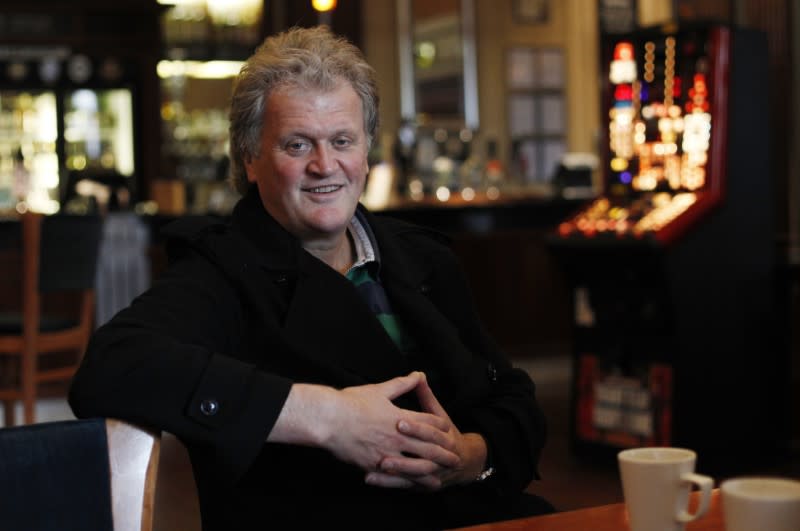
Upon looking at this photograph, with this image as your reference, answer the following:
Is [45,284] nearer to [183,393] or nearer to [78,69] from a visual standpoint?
[183,393]

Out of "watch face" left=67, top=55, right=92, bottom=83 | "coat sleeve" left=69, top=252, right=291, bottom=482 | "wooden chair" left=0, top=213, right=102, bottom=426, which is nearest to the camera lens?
"coat sleeve" left=69, top=252, right=291, bottom=482

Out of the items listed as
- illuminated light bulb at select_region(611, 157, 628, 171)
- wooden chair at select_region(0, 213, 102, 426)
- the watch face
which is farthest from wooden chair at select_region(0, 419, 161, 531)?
the watch face

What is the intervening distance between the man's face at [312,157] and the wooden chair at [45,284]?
2574 millimetres

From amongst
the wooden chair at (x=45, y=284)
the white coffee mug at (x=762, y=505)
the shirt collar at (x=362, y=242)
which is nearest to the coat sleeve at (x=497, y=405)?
the shirt collar at (x=362, y=242)

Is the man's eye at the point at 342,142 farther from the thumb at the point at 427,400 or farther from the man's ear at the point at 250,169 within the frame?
the thumb at the point at 427,400

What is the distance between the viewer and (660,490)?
41.4 inches

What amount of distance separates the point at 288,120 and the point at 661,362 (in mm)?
2986

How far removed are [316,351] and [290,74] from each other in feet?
1.33

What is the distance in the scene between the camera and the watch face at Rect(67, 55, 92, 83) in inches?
367

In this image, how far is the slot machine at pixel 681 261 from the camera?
4.45 m

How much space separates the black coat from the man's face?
0.05m

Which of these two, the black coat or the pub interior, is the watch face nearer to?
the pub interior

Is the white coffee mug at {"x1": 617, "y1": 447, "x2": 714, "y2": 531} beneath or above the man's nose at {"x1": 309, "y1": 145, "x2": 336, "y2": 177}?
beneath

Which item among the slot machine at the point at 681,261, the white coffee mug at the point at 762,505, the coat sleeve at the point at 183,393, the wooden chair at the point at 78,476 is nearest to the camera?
the white coffee mug at the point at 762,505
